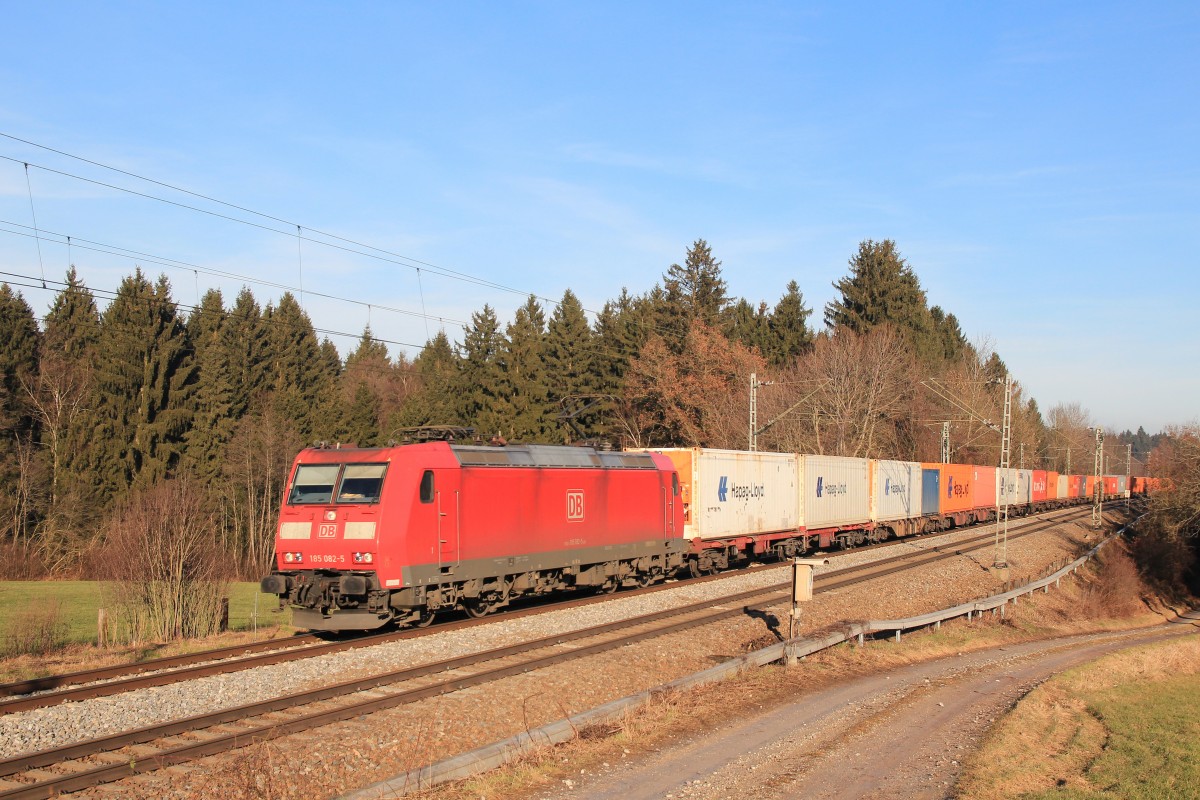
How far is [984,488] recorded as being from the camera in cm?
5231

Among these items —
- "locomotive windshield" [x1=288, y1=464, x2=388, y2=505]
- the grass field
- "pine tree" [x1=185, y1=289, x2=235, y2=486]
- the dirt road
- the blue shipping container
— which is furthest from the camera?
"pine tree" [x1=185, y1=289, x2=235, y2=486]

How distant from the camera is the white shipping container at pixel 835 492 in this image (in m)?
31.0

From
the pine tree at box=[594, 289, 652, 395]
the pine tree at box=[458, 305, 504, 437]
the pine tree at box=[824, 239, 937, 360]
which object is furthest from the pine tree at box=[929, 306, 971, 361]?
the pine tree at box=[458, 305, 504, 437]

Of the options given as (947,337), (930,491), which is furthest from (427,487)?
(947,337)

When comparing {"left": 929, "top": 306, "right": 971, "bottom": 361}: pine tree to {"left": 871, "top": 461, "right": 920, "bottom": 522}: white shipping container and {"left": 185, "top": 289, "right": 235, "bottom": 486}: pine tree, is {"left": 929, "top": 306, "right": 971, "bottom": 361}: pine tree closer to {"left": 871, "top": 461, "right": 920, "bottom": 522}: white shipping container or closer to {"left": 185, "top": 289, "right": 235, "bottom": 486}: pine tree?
{"left": 871, "top": 461, "right": 920, "bottom": 522}: white shipping container

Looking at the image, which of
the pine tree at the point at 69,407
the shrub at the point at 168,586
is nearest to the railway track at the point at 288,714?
the shrub at the point at 168,586

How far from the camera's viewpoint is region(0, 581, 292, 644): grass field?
781 inches

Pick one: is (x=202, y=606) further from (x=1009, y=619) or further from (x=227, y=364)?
(x=227, y=364)

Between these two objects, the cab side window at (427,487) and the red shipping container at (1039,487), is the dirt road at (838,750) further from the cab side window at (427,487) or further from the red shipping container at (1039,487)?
the red shipping container at (1039,487)

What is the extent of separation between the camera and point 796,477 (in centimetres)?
3027

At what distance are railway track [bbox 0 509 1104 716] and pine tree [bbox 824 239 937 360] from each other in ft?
222

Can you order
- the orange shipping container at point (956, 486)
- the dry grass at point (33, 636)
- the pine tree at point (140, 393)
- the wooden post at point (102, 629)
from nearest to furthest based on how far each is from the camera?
the dry grass at point (33, 636), the wooden post at point (102, 629), the orange shipping container at point (956, 486), the pine tree at point (140, 393)

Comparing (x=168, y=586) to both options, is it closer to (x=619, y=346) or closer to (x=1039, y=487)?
(x=619, y=346)

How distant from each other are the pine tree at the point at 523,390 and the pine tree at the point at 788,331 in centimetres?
2922
